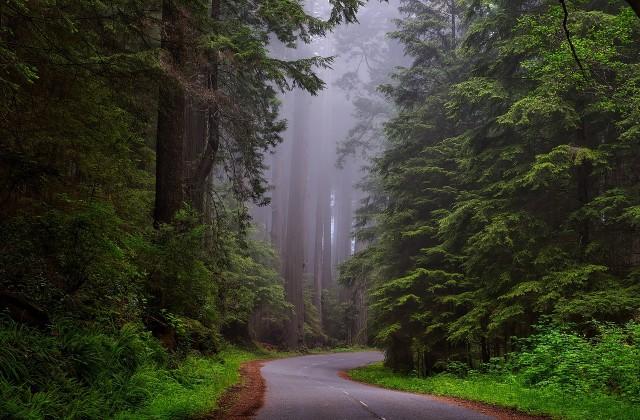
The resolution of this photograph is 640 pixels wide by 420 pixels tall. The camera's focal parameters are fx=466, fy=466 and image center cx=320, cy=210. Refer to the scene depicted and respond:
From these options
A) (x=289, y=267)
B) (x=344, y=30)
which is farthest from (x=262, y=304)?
(x=344, y=30)

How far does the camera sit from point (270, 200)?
14.4 meters

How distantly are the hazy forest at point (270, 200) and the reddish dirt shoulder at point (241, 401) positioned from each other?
1.12 feet

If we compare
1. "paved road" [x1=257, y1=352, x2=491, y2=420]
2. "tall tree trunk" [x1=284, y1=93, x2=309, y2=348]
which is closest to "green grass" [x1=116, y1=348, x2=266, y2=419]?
"paved road" [x1=257, y1=352, x2=491, y2=420]

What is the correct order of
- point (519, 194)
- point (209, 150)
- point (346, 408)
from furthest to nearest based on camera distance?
1. point (209, 150)
2. point (519, 194)
3. point (346, 408)

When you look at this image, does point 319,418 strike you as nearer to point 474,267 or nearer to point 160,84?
point 160,84

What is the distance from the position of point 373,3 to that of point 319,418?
2387 inches

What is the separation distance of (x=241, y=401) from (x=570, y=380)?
6916mm

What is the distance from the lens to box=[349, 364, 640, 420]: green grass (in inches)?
302

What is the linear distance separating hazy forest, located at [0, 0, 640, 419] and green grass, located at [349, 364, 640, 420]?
72mm

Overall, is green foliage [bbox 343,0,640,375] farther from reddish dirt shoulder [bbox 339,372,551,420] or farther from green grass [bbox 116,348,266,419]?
green grass [bbox 116,348,266,419]

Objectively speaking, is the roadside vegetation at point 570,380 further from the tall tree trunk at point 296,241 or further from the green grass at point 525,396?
the tall tree trunk at point 296,241

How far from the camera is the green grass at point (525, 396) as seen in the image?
7.67 metres

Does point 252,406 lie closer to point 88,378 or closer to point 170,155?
point 88,378

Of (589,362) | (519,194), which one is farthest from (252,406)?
(519,194)
